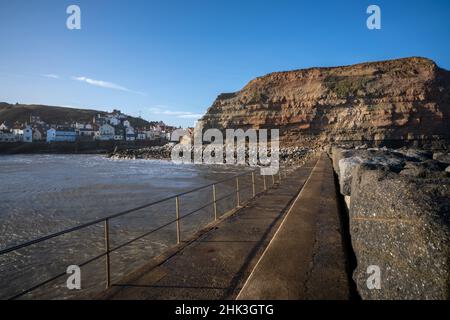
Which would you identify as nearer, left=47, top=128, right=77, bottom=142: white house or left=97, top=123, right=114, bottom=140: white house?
left=47, top=128, right=77, bottom=142: white house

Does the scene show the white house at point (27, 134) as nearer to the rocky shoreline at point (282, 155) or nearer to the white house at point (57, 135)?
the white house at point (57, 135)

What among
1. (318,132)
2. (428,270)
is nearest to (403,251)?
(428,270)

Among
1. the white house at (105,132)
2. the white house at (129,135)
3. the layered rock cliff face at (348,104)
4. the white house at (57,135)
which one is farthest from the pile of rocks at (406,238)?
the white house at (129,135)

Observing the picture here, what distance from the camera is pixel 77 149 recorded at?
80438 mm

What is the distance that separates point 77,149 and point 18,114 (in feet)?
263

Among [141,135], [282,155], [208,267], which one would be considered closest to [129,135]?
[141,135]

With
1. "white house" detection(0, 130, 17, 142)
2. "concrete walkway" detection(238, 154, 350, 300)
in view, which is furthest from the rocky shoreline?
"white house" detection(0, 130, 17, 142)

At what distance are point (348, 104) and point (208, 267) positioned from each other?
46.7 meters

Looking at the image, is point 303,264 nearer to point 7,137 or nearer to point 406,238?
point 406,238

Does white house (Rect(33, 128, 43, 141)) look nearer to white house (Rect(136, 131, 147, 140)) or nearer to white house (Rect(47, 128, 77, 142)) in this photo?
white house (Rect(47, 128, 77, 142))

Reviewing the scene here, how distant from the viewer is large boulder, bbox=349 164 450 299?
174cm

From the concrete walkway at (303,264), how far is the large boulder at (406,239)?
0.36 m

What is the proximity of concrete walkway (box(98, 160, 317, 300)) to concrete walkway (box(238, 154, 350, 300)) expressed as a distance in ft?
0.50
